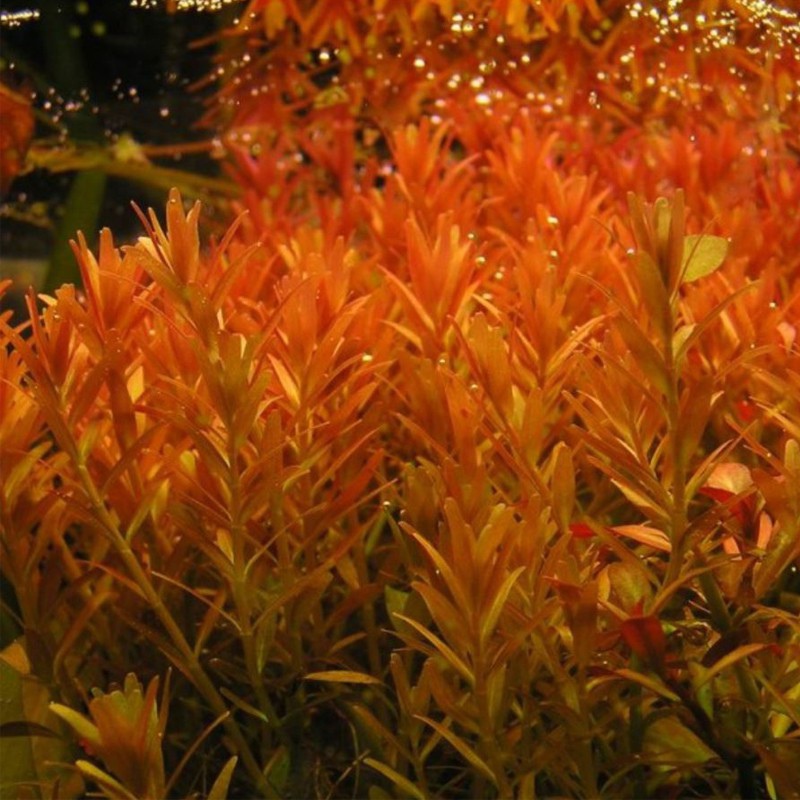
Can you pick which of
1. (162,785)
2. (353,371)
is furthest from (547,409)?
(162,785)

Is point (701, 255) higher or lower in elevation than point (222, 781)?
higher

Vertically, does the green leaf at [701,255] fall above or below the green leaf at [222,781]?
above

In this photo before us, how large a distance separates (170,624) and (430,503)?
0.19m

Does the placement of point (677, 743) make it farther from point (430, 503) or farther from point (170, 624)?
point (170, 624)

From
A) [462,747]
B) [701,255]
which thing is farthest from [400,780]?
[701,255]

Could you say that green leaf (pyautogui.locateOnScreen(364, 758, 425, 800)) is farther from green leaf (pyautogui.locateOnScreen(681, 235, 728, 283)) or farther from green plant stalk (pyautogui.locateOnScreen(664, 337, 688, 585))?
green leaf (pyautogui.locateOnScreen(681, 235, 728, 283))

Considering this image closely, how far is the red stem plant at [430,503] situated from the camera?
608mm

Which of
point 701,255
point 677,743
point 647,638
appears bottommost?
point 677,743

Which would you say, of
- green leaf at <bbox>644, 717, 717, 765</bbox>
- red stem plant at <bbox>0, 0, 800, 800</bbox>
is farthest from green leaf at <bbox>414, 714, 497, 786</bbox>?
green leaf at <bbox>644, 717, 717, 765</bbox>

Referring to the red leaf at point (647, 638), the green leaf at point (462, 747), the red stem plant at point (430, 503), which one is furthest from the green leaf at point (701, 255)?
the green leaf at point (462, 747)

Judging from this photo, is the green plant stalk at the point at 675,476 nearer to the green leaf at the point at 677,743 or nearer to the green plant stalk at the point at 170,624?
the green leaf at the point at 677,743

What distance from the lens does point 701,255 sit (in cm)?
60

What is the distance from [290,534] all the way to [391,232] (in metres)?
0.44

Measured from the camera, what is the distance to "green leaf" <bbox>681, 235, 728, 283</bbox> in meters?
0.59
